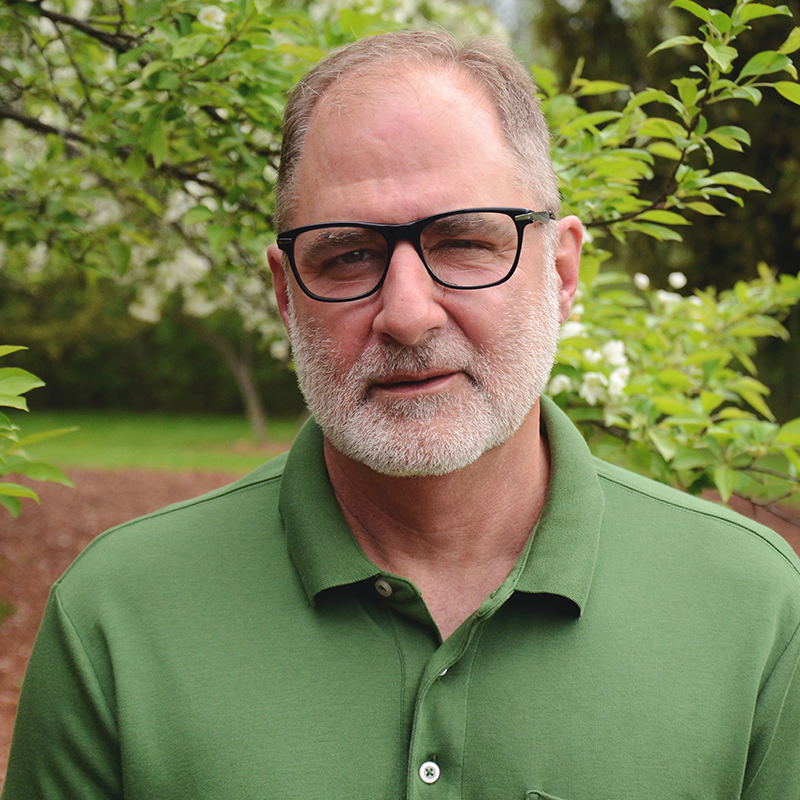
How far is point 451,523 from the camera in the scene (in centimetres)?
180

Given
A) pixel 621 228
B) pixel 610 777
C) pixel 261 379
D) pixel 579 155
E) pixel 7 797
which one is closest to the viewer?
pixel 610 777

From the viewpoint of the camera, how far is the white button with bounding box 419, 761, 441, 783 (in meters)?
1.47

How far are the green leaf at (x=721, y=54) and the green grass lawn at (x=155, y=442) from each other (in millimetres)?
11736

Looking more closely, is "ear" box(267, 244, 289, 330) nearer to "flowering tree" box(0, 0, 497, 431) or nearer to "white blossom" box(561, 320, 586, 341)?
"flowering tree" box(0, 0, 497, 431)

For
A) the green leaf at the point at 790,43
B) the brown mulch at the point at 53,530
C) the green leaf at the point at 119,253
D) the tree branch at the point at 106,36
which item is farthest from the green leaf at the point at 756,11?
the brown mulch at the point at 53,530

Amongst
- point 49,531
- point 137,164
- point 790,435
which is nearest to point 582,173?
point 790,435

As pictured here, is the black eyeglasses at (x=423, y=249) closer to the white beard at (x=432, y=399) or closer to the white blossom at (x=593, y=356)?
the white beard at (x=432, y=399)

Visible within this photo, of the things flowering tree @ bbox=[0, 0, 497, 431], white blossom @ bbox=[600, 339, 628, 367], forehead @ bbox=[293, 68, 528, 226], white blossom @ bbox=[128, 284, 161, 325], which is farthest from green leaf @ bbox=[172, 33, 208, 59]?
white blossom @ bbox=[128, 284, 161, 325]

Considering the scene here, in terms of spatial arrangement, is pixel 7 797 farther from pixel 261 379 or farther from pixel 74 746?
pixel 261 379

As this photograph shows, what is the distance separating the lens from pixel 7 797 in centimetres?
173

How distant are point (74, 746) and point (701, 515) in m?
1.42

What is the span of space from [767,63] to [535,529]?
4.55 feet

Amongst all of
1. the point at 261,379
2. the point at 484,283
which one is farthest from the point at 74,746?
the point at 261,379

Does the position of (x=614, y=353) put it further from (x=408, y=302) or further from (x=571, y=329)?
(x=408, y=302)
